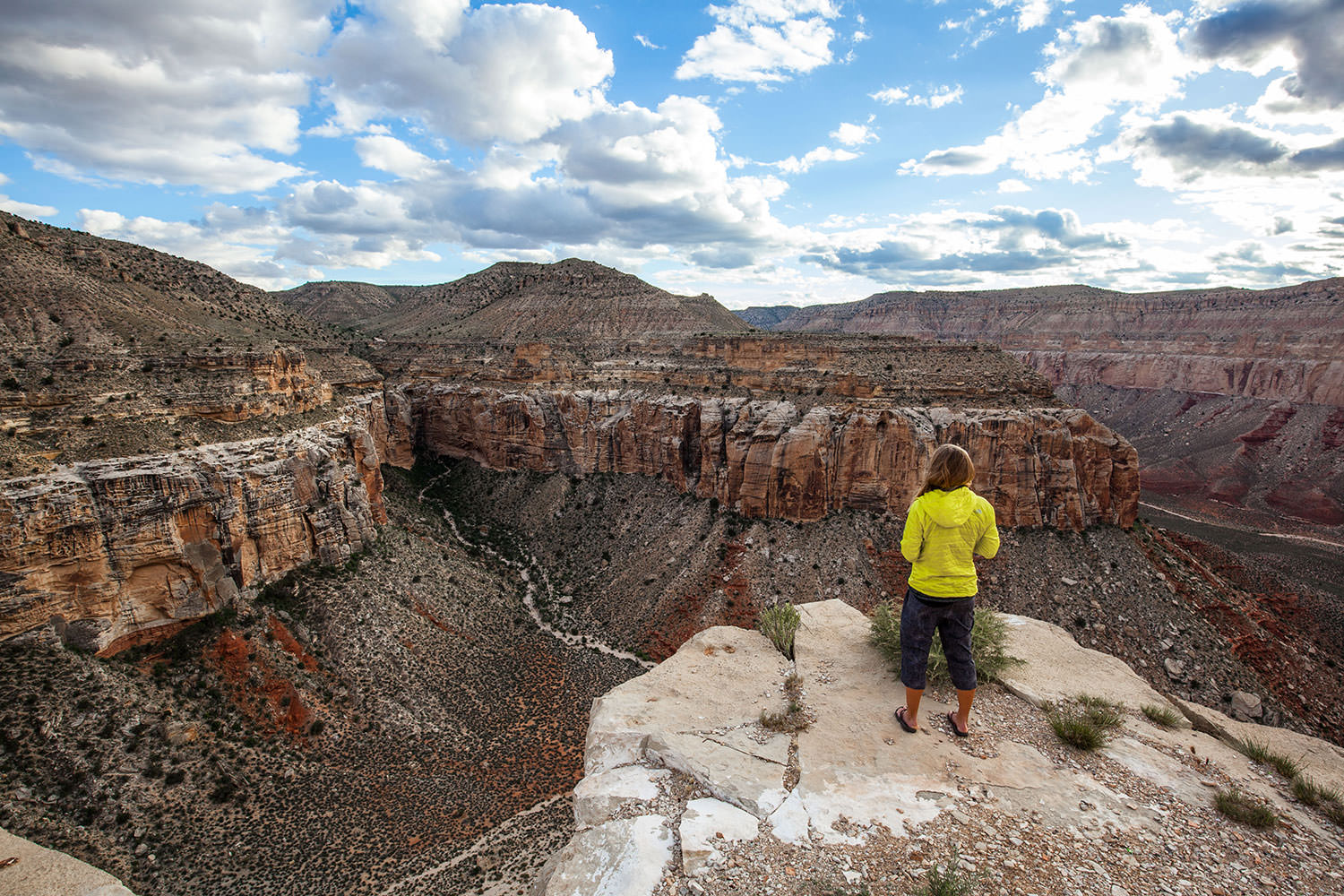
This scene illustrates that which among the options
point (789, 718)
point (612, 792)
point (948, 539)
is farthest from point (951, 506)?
point (612, 792)

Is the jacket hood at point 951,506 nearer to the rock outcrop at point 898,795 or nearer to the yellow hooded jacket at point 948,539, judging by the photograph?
the yellow hooded jacket at point 948,539

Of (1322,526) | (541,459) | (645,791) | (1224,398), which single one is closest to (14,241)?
(541,459)

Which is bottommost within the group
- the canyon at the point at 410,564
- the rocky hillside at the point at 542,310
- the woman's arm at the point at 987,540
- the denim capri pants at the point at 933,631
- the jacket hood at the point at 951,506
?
the canyon at the point at 410,564

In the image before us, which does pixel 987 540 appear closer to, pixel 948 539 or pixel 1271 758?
pixel 948 539

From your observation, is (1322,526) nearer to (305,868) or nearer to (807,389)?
(807,389)

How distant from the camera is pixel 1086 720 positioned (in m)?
8.21

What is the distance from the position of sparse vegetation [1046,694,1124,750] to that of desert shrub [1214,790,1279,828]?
4.19ft

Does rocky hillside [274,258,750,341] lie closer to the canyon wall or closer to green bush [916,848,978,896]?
the canyon wall

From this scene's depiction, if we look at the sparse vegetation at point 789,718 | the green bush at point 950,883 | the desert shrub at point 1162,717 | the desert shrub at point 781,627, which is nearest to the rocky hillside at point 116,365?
the desert shrub at point 781,627

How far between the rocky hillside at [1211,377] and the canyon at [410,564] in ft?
103

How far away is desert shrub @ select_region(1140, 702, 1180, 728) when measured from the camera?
8.66 metres

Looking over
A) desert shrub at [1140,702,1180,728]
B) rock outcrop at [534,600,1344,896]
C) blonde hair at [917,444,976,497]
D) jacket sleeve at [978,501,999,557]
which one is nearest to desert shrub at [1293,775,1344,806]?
rock outcrop at [534,600,1344,896]

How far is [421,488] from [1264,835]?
53082mm

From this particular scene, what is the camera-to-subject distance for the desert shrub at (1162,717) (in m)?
8.66
